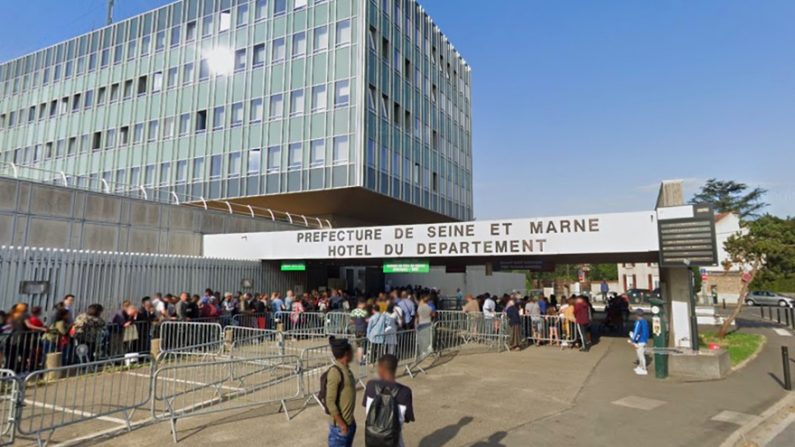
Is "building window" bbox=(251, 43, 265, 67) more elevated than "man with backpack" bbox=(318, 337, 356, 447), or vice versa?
"building window" bbox=(251, 43, 265, 67)

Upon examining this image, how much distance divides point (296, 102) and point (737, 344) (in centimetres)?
2495

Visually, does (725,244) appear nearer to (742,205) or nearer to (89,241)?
(89,241)

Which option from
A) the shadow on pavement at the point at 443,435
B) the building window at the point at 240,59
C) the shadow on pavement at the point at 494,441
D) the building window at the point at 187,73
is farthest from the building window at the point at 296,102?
the shadow on pavement at the point at 494,441

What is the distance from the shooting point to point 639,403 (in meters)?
8.98

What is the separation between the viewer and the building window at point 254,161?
29.9m

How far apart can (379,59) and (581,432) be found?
86.0 feet

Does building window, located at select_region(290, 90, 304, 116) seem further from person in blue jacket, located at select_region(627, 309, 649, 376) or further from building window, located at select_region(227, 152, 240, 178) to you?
person in blue jacket, located at select_region(627, 309, 649, 376)

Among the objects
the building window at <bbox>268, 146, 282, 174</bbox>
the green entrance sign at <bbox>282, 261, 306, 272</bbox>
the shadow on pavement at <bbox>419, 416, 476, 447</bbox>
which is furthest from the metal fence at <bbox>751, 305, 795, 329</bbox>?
the building window at <bbox>268, 146, 282, 174</bbox>

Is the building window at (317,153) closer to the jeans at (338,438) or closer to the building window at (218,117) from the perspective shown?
the building window at (218,117)

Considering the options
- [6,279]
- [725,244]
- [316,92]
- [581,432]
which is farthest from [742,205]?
[6,279]

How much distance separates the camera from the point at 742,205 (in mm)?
72188

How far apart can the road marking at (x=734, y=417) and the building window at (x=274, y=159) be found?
2540cm

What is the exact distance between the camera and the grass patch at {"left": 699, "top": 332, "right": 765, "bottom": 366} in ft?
44.7

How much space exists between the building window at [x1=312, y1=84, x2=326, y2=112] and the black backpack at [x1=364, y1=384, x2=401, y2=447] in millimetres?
25868
